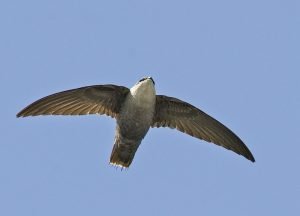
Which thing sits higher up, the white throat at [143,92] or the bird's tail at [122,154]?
the white throat at [143,92]

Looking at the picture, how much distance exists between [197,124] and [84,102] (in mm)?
2307

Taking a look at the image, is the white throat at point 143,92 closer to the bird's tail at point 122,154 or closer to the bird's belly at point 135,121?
the bird's belly at point 135,121

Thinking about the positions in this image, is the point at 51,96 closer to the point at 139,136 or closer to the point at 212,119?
the point at 139,136

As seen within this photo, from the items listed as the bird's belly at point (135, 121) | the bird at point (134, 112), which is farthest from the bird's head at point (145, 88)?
the bird's belly at point (135, 121)

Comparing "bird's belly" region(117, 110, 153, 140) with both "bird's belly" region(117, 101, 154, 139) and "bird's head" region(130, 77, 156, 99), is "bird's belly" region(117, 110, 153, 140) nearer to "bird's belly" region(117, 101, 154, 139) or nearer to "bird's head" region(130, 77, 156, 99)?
"bird's belly" region(117, 101, 154, 139)

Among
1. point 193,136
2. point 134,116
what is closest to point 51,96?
→ point 134,116

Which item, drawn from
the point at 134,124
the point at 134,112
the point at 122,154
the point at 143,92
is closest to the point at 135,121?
the point at 134,124

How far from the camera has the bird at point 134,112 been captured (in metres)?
18.6

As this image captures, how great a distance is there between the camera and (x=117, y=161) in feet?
63.1

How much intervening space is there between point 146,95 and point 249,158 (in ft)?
9.01

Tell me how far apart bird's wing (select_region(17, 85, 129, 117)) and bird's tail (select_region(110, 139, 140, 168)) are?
632 mm

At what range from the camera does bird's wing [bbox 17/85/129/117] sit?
18953mm

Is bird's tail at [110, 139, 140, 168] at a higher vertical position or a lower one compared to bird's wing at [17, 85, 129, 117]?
lower

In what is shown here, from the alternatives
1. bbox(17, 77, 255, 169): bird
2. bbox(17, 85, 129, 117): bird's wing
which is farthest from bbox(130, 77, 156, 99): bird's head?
bbox(17, 85, 129, 117): bird's wing
